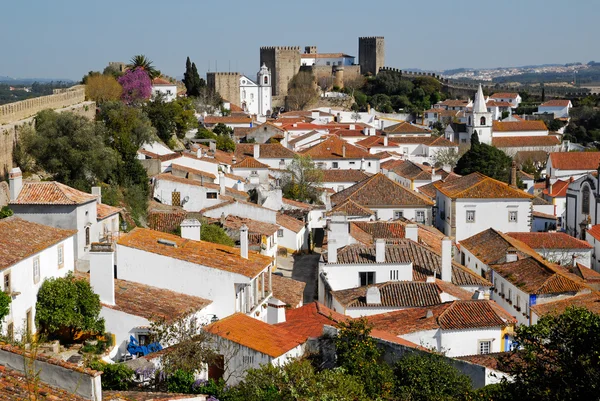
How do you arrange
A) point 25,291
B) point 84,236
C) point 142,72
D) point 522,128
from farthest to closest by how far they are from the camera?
point 522,128
point 142,72
point 84,236
point 25,291

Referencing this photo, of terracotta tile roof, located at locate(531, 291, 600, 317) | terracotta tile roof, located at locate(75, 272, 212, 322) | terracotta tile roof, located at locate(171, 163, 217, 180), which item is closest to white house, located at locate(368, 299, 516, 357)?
terracotta tile roof, located at locate(531, 291, 600, 317)

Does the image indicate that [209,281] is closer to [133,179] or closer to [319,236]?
[133,179]

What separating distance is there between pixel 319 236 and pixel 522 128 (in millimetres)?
50276

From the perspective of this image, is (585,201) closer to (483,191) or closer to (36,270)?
(483,191)

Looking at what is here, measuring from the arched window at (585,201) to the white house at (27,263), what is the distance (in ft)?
109

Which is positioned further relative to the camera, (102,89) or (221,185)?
(102,89)

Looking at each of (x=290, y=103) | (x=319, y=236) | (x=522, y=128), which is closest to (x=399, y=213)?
(x=319, y=236)

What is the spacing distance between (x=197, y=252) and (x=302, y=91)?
8469 cm

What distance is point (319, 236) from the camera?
3934 centimetres

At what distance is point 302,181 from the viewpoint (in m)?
48.7

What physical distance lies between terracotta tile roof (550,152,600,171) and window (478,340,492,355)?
45245mm

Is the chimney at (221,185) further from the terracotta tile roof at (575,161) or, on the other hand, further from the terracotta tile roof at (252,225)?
the terracotta tile roof at (575,161)

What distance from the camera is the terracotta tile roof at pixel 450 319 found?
2022 cm

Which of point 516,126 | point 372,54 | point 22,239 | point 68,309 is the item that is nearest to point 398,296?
point 68,309
